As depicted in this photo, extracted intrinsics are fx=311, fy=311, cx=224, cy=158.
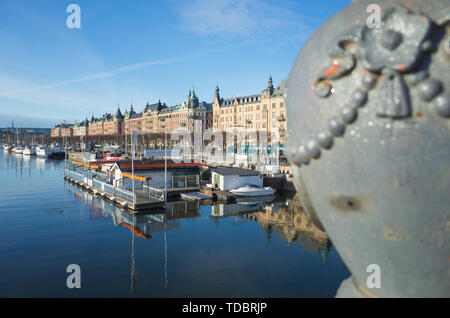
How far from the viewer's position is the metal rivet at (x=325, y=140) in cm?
285

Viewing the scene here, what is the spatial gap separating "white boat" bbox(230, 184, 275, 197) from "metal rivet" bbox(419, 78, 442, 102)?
31657 millimetres

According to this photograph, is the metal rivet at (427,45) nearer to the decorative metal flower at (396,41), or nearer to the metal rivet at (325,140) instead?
the decorative metal flower at (396,41)

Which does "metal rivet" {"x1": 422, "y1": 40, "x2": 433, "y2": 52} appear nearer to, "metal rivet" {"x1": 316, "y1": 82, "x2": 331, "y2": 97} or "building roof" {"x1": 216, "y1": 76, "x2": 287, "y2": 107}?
"metal rivet" {"x1": 316, "y1": 82, "x2": 331, "y2": 97}

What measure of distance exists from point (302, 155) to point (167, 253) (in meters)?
15.4

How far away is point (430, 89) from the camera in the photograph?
2.46m

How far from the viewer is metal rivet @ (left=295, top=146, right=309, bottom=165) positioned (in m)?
3.07

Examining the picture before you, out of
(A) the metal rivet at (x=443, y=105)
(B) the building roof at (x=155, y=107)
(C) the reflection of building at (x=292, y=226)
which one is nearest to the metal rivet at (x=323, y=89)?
(A) the metal rivet at (x=443, y=105)

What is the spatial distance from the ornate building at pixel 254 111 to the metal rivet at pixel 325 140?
230 feet

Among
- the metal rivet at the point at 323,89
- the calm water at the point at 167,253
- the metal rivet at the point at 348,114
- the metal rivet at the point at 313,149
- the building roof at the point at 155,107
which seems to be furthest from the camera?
the building roof at the point at 155,107

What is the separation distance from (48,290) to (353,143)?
13.9 m

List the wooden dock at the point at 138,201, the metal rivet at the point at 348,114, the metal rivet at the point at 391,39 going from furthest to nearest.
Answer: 1. the wooden dock at the point at 138,201
2. the metal rivet at the point at 348,114
3. the metal rivet at the point at 391,39

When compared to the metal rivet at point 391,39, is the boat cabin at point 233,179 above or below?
below

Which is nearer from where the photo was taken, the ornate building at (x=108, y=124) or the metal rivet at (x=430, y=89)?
the metal rivet at (x=430, y=89)
